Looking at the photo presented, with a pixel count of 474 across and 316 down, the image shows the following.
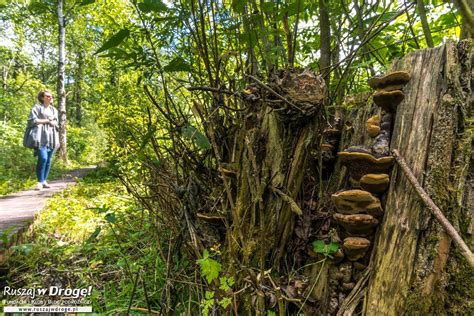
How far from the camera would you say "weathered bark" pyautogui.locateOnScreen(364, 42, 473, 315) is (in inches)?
47.6

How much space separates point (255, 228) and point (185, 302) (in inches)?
25.8

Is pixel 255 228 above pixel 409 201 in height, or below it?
below

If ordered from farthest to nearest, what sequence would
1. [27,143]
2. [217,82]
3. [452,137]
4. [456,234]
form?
1. [27,143]
2. [217,82]
3. [452,137]
4. [456,234]

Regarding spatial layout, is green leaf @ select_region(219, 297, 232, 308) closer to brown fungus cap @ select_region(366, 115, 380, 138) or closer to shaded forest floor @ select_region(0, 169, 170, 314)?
shaded forest floor @ select_region(0, 169, 170, 314)

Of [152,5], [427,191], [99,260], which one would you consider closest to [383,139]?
[427,191]

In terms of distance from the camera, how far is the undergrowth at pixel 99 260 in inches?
79.3

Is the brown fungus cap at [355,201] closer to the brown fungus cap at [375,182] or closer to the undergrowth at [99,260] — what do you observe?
the brown fungus cap at [375,182]

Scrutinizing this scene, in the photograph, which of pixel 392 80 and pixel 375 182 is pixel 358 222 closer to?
pixel 375 182

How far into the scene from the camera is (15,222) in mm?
3338

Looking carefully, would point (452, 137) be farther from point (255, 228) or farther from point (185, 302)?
point (185, 302)

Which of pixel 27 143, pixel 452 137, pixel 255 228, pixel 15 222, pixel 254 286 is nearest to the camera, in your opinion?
pixel 452 137

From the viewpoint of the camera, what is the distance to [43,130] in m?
5.81

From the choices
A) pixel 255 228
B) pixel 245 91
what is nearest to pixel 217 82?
pixel 245 91

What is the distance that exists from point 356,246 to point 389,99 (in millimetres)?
→ 738
